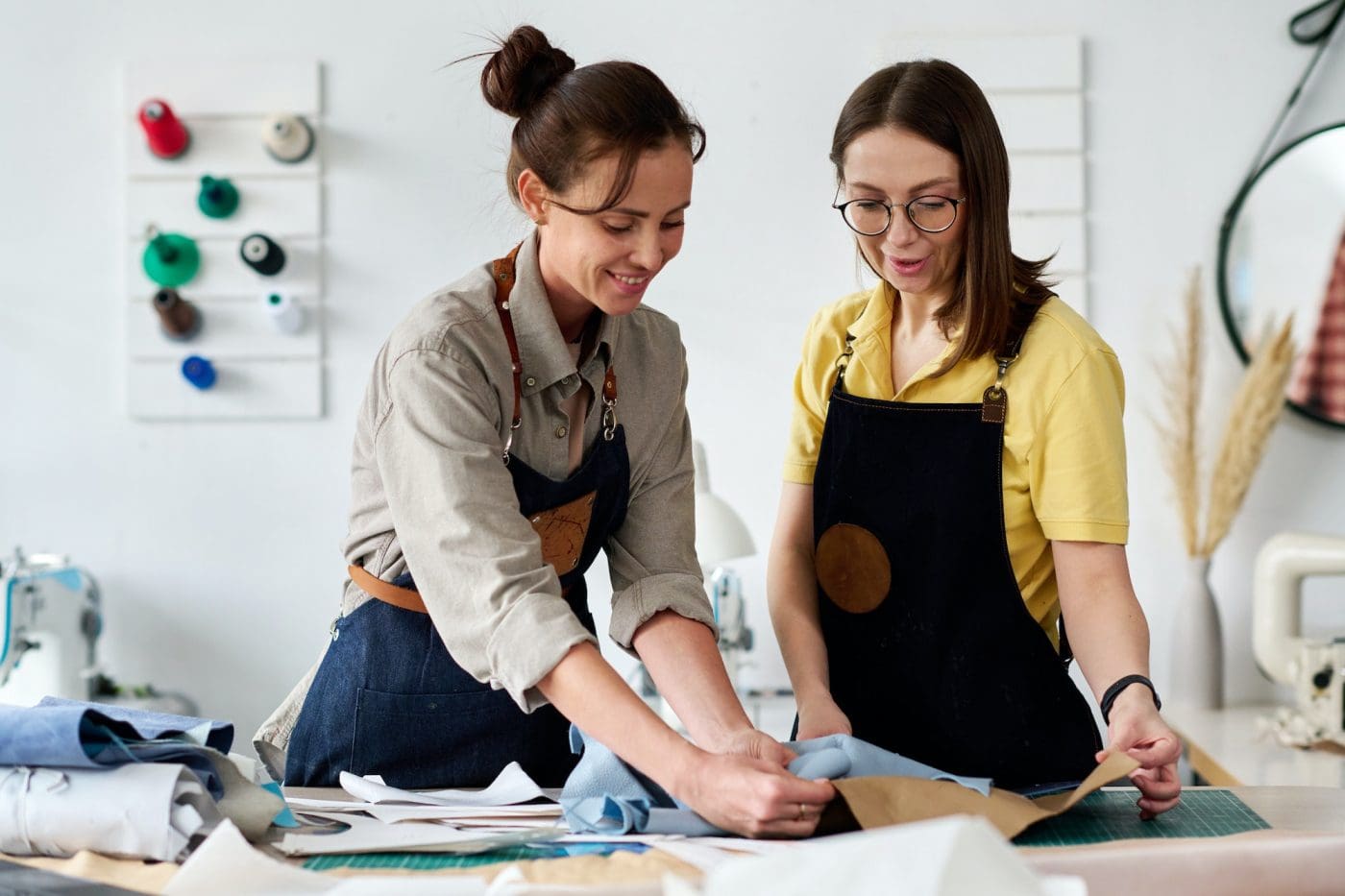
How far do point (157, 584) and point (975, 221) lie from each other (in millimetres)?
2464

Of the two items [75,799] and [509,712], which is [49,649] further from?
[75,799]

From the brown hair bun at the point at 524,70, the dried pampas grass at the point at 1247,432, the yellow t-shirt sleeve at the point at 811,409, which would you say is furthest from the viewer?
the dried pampas grass at the point at 1247,432

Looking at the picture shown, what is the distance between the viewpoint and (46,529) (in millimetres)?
3262

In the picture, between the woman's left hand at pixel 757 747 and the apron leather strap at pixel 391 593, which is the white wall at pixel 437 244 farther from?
the woman's left hand at pixel 757 747

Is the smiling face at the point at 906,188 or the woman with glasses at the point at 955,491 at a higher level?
the smiling face at the point at 906,188

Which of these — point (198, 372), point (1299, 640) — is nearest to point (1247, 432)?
point (1299, 640)

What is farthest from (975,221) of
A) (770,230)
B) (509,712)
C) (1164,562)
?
(1164,562)

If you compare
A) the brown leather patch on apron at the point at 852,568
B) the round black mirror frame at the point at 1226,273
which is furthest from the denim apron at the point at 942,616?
the round black mirror frame at the point at 1226,273

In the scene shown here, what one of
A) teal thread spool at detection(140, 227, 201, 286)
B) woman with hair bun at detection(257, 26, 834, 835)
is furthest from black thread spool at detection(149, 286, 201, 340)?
woman with hair bun at detection(257, 26, 834, 835)

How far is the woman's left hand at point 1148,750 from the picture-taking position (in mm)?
1201

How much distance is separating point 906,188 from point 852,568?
0.45 meters

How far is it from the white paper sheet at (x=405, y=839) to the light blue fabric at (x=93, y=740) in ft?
0.29

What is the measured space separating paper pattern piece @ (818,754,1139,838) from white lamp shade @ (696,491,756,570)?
59.8 inches

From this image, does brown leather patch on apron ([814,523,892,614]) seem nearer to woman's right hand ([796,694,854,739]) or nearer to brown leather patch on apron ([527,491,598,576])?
woman's right hand ([796,694,854,739])
